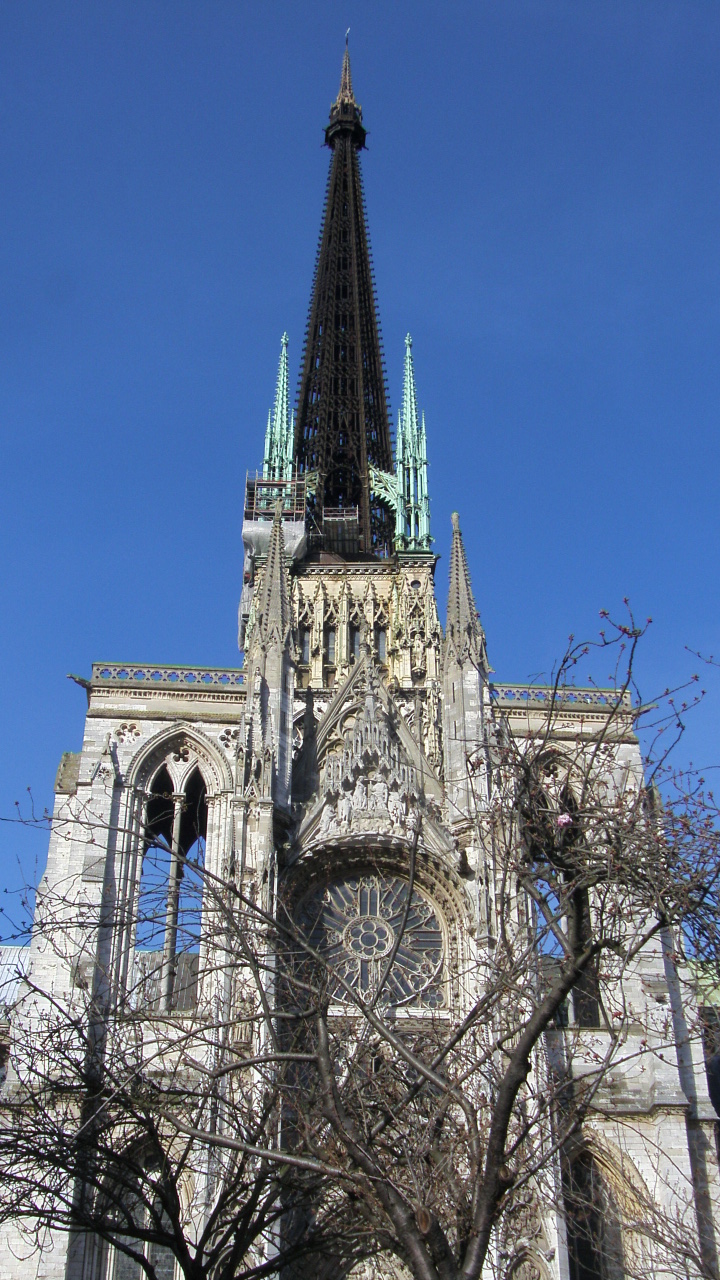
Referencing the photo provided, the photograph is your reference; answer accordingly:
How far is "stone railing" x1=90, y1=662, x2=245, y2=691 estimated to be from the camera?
29219 millimetres

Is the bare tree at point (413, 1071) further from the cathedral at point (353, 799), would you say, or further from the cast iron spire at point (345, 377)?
the cast iron spire at point (345, 377)

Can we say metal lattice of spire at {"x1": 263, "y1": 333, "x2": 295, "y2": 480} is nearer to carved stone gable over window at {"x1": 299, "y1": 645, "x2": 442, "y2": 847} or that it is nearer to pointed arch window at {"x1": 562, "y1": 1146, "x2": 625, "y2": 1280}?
carved stone gable over window at {"x1": 299, "y1": 645, "x2": 442, "y2": 847}

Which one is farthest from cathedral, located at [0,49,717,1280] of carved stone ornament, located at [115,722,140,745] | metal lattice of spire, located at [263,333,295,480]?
metal lattice of spire, located at [263,333,295,480]

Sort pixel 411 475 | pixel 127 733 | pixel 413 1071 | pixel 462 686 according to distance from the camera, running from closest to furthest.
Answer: pixel 413 1071
pixel 462 686
pixel 127 733
pixel 411 475

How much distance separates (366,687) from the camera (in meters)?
28.5

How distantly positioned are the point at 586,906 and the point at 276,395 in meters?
34.0

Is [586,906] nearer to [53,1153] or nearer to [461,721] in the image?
[53,1153]

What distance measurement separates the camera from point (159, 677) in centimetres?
2973

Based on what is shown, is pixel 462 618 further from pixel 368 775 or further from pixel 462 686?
pixel 368 775

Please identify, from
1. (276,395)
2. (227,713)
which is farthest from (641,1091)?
(276,395)

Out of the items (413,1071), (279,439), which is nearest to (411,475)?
(279,439)

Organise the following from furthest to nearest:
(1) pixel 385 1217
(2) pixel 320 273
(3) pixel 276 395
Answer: (2) pixel 320 273, (3) pixel 276 395, (1) pixel 385 1217

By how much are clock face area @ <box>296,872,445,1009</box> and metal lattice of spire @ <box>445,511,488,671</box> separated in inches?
207

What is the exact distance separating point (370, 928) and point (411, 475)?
16742mm
